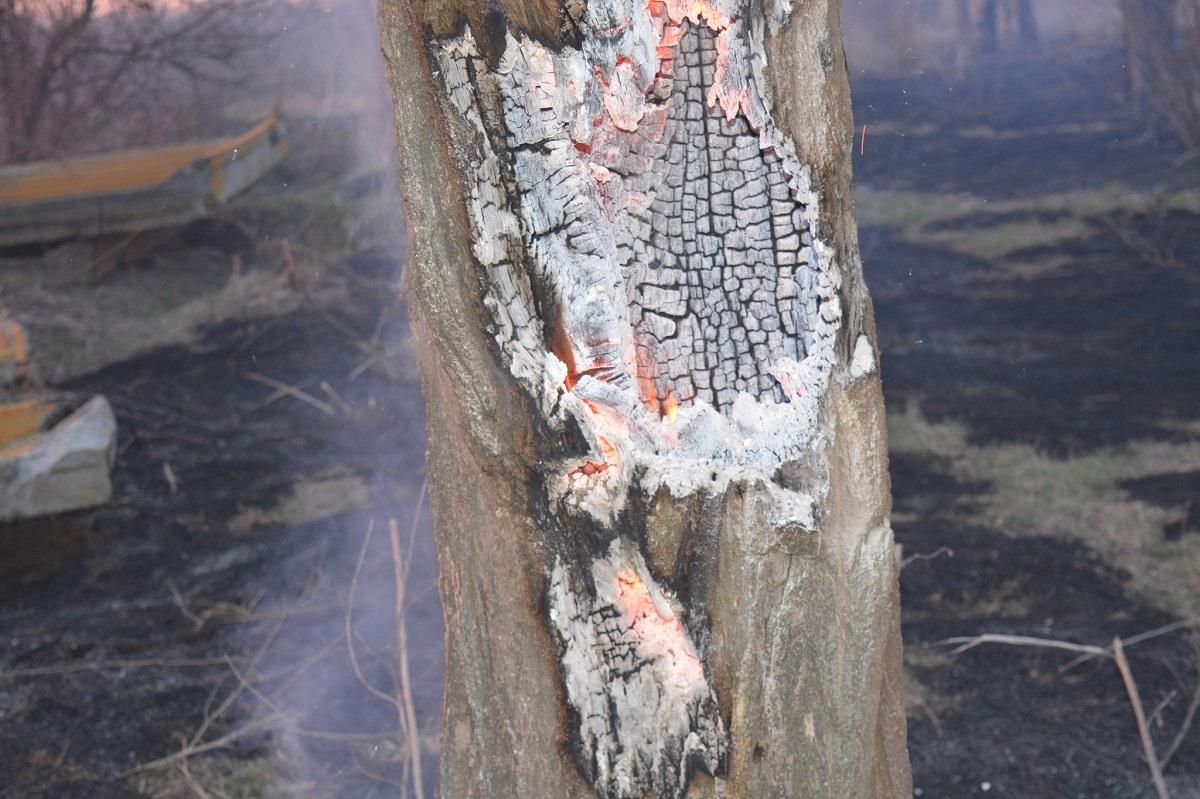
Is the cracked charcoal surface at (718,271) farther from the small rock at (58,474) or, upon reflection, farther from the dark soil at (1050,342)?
the small rock at (58,474)

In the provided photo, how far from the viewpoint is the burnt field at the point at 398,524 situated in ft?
9.32

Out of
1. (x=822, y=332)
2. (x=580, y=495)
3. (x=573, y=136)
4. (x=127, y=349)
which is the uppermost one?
(x=573, y=136)

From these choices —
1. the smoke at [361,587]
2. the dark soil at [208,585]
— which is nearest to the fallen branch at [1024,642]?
the smoke at [361,587]

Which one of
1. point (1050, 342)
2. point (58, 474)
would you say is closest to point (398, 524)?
point (58, 474)

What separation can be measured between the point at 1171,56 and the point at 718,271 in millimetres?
8393

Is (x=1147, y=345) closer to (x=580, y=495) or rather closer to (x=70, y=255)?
(x=580, y=495)

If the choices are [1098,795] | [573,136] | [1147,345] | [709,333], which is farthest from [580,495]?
[1147,345]

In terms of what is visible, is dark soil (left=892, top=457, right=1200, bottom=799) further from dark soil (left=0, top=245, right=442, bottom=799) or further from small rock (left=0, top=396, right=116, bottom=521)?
small rock (left=0, top=396, right=116, bottom=521)

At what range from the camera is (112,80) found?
887cm

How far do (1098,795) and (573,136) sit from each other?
2073mm

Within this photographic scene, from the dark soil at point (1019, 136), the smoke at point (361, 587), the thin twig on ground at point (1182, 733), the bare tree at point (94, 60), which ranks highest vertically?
the bare tree at point (94, 60)

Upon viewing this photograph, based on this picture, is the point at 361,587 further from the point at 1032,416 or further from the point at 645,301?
the point at 1032,416

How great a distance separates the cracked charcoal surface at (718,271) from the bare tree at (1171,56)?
7.93 meters

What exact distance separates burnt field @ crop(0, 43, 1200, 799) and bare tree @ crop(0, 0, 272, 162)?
1633 mm
